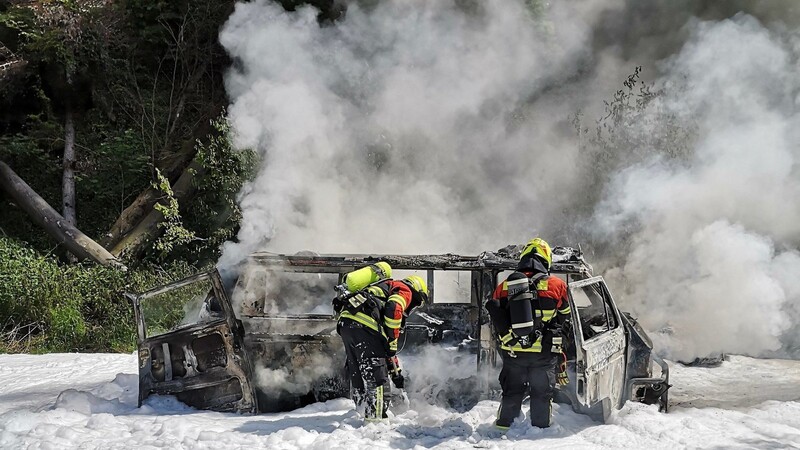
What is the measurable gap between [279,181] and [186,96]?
6021 millimetres

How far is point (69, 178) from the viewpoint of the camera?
579 inches

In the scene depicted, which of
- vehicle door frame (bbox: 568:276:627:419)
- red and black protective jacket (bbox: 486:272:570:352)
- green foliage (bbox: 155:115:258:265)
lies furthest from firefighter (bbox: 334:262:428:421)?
green foliage (bbox: 155:115:258:265)

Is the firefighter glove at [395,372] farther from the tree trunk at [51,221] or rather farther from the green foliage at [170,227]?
the tree trunk at [51,221]

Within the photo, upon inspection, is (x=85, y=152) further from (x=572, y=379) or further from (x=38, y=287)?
(x=572, y=379)

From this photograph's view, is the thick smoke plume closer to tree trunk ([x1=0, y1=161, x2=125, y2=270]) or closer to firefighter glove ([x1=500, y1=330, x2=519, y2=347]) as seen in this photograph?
tree trunk ([x1=0, y1=161, x2=125, y2=270])

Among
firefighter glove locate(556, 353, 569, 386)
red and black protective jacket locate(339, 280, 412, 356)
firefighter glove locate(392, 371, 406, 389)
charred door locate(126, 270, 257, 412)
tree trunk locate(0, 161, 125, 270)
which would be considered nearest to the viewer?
firefighter glove locate(556, 353, 569, 386)

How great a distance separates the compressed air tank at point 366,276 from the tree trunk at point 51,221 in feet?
27.9

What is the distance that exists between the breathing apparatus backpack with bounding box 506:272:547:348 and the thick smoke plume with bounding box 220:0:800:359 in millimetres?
4322

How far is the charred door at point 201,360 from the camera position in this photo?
5.91 metres

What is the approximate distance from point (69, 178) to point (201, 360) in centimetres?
1043

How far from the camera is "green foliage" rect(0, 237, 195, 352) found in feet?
36.7

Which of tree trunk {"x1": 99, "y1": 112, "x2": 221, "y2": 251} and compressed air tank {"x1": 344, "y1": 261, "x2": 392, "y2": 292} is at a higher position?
tree trunk {"x1": 99, "y1": 112, "x2": 221, "y2": 251}

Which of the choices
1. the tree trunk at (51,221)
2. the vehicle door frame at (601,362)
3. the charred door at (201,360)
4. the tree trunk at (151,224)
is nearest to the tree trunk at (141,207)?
the tree trunk at (151,224)

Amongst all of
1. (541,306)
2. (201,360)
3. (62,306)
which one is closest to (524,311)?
(541,306)
